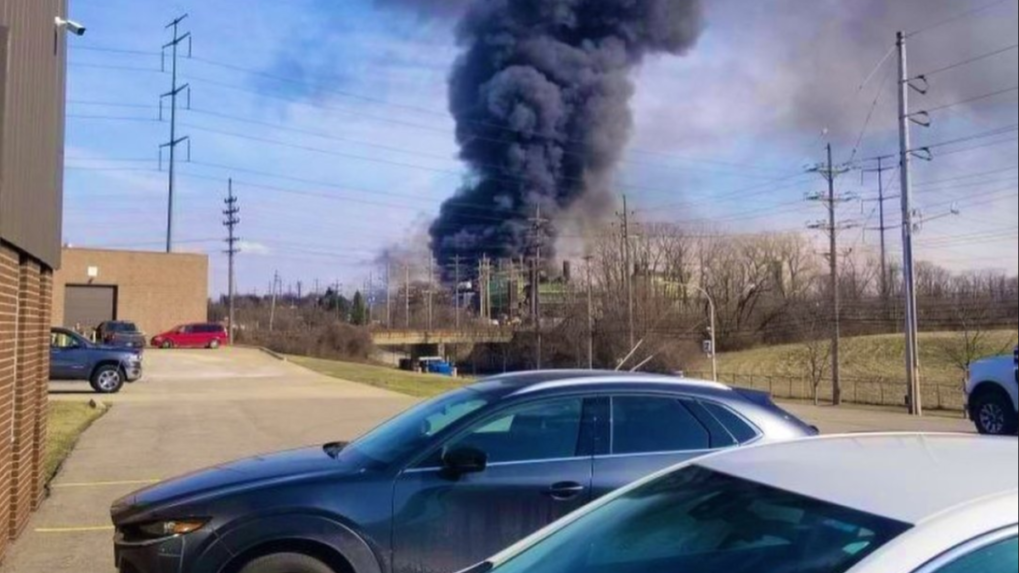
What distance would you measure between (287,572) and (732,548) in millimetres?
2843

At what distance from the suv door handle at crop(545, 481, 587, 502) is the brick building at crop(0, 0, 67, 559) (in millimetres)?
3907

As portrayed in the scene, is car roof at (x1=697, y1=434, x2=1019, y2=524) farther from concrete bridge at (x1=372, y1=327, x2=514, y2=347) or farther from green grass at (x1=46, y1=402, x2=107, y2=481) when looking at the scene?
concrete bridge at (x1=372, y1=327, x2=514, y2=347)

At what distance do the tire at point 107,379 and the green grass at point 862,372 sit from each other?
2187cm

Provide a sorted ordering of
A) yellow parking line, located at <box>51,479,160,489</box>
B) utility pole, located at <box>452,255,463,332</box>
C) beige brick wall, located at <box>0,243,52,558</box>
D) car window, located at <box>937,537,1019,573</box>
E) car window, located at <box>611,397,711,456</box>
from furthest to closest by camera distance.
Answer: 1. utility pole, located at <box>452,255,463,332</box>
2. yellow parking line, located at <box>51,479,160,489</box>
3. beige brick wall, located at <box>0,243,52,558</box>
4. car window, located at <box>611,397,711,456</box>
5. car window, located at <box>937,537,1019,573</box>

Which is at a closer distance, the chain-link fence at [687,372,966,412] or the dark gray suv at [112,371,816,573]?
the dark gray suv at [112,371,816,573]

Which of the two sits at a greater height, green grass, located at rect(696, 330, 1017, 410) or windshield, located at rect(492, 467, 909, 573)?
windshield, located at rect(492, 467, 909, 573)

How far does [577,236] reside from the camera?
2948 inches

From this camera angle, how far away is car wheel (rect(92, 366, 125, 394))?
82.9ft

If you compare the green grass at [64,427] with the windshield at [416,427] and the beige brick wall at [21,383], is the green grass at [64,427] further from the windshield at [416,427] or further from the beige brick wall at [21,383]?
the windshield at [416,427]

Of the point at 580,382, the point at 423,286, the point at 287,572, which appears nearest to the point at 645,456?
the point at 580,382

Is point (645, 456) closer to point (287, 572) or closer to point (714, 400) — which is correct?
point (714, 400)

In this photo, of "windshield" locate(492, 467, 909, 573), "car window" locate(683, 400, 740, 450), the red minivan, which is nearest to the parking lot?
"car window" locate(683, 400, 740, 450)

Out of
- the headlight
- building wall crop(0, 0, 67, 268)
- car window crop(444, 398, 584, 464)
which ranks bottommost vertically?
the headlight

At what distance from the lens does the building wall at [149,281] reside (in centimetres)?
5747
